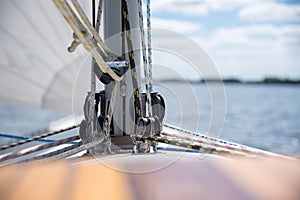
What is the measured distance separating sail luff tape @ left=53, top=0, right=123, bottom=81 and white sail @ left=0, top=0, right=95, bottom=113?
1.46 ft

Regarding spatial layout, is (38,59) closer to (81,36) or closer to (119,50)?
(119,50)

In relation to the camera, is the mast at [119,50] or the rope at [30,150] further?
the mast at [119,50]

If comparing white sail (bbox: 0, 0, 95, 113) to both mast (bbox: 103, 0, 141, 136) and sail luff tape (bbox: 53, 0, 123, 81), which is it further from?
sail luff tape (bbox: 53, 0, 123, 81)

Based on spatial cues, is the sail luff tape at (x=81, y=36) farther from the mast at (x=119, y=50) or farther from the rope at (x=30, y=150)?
the rope at (x=30, y=150)

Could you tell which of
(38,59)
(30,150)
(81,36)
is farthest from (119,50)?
(38,59)

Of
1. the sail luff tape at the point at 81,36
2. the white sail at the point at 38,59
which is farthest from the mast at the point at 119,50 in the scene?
the white sail at the point at 38,59

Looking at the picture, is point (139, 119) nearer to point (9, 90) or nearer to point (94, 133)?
point (94, 133)

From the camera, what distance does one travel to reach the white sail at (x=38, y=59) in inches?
63.7

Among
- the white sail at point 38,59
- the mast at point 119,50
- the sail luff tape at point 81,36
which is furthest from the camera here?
the white sail at point 38,59

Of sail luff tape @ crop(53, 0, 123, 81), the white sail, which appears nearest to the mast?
sail luff tape @ crop(53, 0, 123, 81)

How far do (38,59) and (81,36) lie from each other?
0.75m

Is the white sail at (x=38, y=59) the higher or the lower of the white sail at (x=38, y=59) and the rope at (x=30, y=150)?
the higher

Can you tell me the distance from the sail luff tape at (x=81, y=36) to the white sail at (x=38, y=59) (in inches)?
17.6

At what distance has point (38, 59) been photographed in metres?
1.74
